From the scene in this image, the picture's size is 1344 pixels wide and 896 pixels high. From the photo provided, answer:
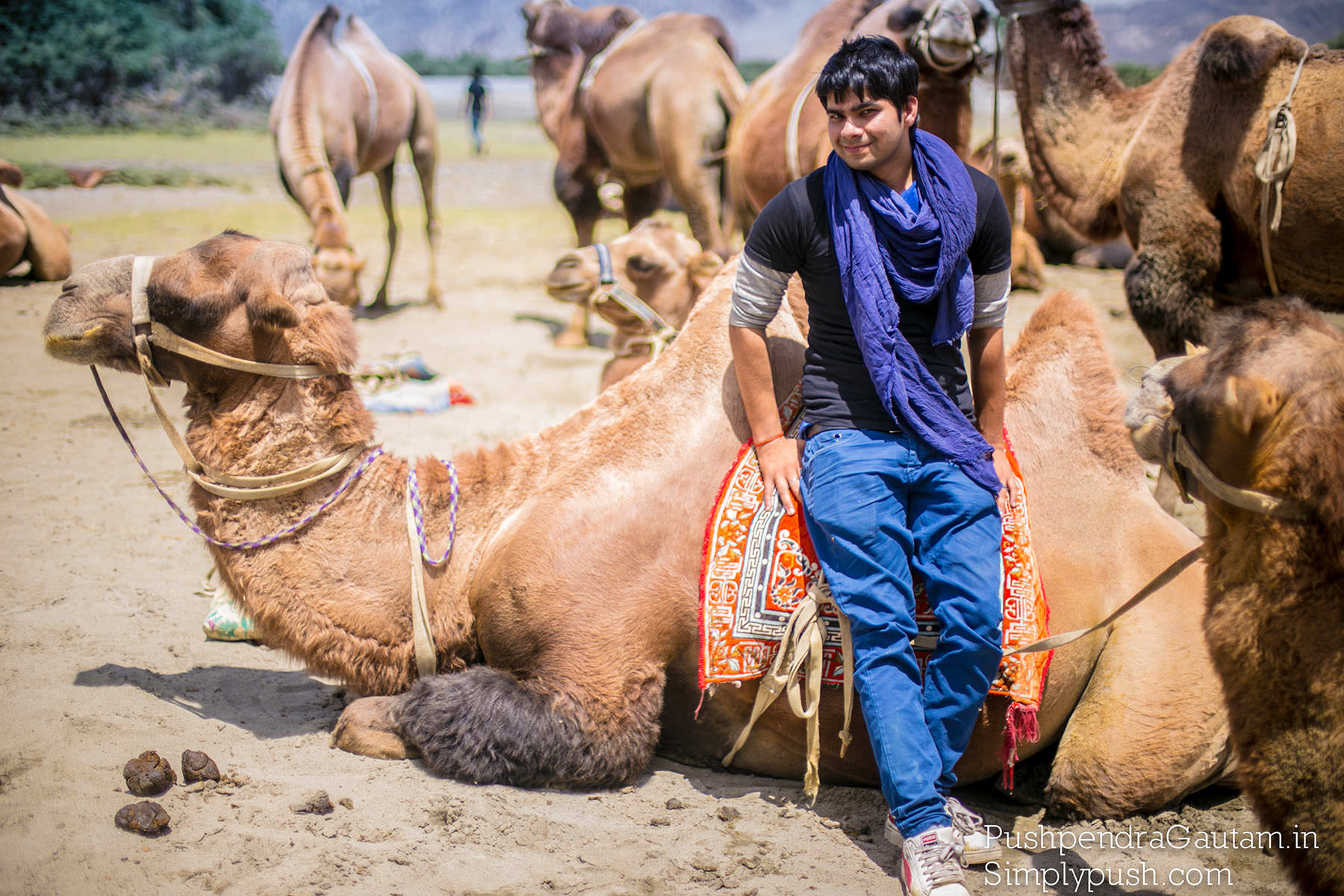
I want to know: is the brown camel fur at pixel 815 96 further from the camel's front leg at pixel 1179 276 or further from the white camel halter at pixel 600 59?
the white camel halter at pixel 600 59

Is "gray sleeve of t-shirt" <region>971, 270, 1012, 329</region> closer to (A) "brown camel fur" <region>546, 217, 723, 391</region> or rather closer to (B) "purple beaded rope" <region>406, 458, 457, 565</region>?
(B) "purple beaded rope" <region>406, 458, 457, 565</region>

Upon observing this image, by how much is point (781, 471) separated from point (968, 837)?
1.10m

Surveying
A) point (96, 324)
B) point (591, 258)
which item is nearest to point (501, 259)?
point (591, 258)

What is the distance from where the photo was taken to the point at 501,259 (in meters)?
14.8

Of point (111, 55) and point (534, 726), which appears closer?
point (534, 726)

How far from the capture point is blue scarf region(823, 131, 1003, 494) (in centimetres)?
271

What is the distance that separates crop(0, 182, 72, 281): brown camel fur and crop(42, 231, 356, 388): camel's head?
24.5 feet

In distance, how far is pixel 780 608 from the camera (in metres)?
2.86

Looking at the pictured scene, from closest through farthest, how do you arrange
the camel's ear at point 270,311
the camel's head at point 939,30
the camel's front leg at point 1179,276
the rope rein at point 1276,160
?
the camel's ear at point 270,311 → the rope rein at point 1276,160 → the camel's front leg at point 1179,276 → the camel's head at point 939,30

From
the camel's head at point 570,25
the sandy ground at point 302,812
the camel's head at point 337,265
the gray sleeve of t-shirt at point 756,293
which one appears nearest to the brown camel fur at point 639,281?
the sandy ground at point 302,812

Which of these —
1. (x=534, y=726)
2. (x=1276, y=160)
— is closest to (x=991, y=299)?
(x=534, y=726)

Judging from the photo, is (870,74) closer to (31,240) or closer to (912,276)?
(912,276)

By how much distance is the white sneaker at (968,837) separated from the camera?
106 inches

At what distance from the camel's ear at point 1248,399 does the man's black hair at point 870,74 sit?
3.75 ft
